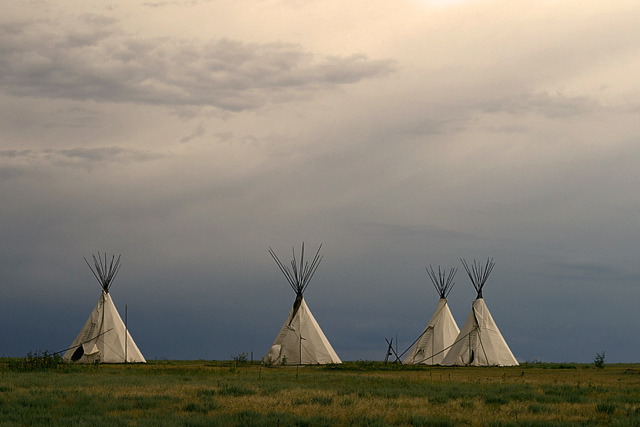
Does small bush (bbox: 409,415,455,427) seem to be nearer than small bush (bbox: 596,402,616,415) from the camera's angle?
Yes

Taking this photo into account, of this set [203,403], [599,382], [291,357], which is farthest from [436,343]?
[203,403]

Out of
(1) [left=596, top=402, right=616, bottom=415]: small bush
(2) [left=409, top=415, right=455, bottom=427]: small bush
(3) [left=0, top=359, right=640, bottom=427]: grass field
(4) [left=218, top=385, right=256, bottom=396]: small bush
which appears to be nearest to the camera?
(2) [left=409, top=415, right=455, bottom=427]: small bush

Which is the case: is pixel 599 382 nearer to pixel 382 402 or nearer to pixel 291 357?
pixel 382 402

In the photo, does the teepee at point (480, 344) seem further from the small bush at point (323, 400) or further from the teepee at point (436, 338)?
the small bush at point (323, 400)

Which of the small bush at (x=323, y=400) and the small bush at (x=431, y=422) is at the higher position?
the small bush at (x=323, y=400)

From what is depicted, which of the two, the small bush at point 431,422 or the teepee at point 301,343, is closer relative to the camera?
the small bush at point 431,422

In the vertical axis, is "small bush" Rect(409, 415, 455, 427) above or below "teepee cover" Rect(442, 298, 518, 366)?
below

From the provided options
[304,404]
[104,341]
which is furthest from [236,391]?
[104,341]

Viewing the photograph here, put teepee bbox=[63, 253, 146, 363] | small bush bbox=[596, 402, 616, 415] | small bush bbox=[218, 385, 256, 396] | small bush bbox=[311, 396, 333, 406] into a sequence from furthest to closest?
teepee bbox=[63, 253, 146, 363] < small bush bbox=[218, 385, 256, 396] < small bush bbox=[311, 396, 333, 406] < small bush bbox=[596, 402, 616, 415]

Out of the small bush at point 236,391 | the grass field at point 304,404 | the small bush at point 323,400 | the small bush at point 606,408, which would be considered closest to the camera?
the grass field at point 304,404

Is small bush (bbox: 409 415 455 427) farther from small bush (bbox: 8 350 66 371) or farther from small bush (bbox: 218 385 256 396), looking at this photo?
small bush (bbox: 8 350 66 371)

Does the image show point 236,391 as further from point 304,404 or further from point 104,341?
point 104,341

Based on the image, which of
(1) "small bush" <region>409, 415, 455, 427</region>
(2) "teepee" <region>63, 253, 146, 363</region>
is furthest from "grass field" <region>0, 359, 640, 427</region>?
(2) "teepee" <region>63, 253, 146, 363</region>

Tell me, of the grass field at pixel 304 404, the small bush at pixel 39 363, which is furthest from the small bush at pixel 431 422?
the small bush at pixel 39 363
